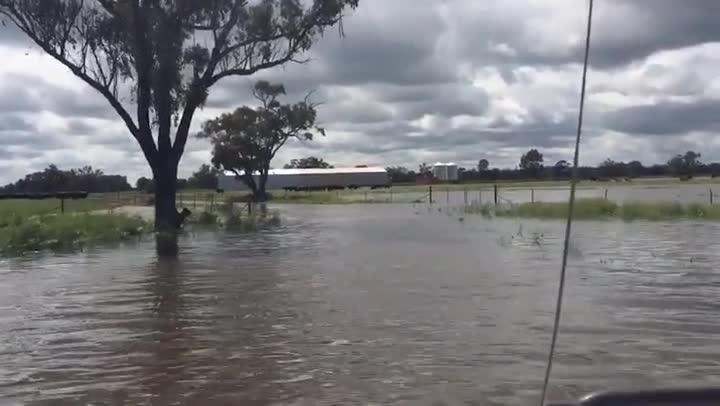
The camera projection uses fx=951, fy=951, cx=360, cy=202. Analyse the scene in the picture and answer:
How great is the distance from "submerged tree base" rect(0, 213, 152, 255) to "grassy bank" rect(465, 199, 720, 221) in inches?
664

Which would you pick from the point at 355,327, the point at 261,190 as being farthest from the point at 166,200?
the point at 261,190

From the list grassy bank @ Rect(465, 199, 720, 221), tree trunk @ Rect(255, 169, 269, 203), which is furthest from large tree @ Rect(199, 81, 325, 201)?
grassy bank @ Rect(465, 199, 720, 221)

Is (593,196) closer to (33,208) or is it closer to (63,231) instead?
(33,208)

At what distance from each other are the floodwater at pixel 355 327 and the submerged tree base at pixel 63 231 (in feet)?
15.9

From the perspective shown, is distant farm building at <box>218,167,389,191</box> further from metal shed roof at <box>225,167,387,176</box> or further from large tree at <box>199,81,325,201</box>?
large tree at <box>199,81,325,201</box>

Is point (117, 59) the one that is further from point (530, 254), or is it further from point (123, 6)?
point (530, 254)

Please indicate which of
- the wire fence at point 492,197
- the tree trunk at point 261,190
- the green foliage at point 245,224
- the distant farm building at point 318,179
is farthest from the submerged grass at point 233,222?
the distant farm building at point 318,179

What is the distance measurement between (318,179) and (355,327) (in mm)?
126950

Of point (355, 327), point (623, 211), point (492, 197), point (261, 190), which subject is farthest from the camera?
point (261, 190)

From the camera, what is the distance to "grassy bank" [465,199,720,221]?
38281 mm

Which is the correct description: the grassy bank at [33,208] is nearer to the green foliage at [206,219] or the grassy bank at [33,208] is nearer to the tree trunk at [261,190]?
the green foliage at [206,219]

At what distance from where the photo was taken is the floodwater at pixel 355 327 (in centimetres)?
865

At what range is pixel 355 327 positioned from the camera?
11.8 meters

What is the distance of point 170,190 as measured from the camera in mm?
34812
